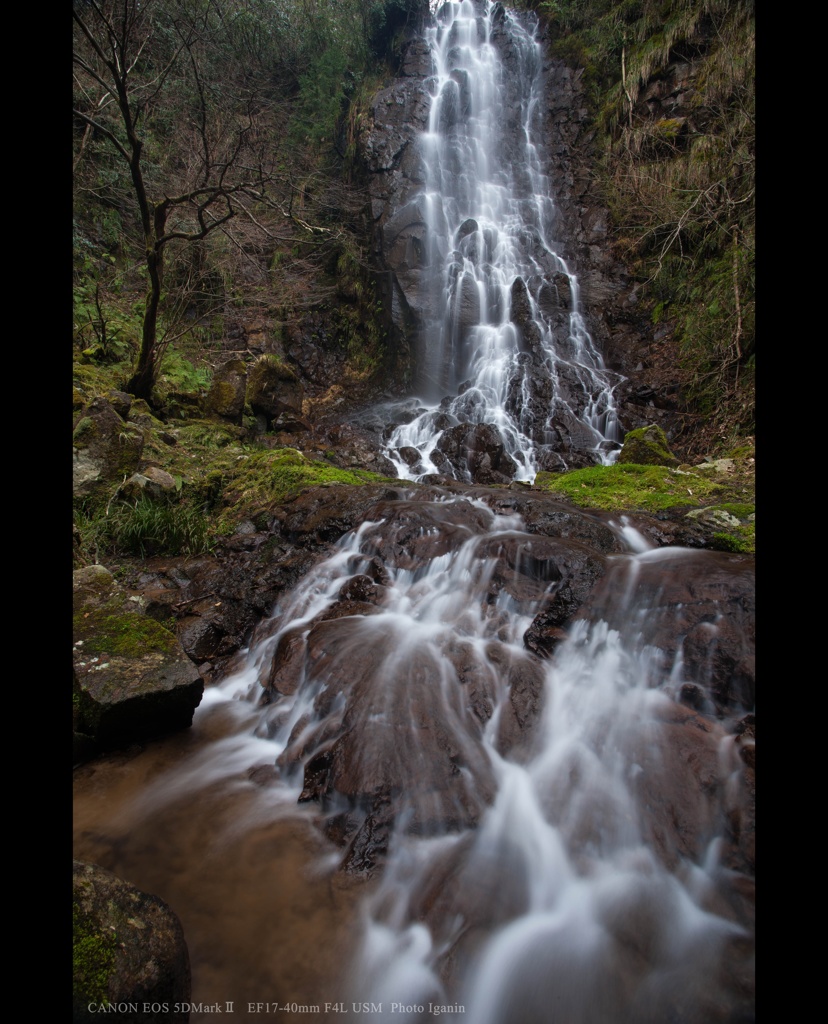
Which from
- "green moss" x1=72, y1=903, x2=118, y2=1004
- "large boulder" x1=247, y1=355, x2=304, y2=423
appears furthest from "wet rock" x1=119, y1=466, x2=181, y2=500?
"green moss" x1=72, y1=903, x2=118, y2=1004

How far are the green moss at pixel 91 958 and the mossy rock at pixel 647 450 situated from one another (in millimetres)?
7647

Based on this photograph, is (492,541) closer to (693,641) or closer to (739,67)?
(693,641)

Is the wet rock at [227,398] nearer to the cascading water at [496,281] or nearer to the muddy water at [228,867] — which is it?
the cascading water at [496,281]

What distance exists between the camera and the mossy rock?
768 centimetres

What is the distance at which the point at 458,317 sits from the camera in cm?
1276

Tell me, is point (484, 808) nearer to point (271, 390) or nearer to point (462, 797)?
→ point (462, 797)

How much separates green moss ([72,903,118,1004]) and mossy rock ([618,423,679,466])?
25.1ft

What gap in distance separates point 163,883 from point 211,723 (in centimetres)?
128

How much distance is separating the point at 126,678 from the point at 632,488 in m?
6.06

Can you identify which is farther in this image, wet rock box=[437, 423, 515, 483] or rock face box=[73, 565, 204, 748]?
wet rock box=[437, 423, 515, 483]

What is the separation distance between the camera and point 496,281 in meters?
13.0

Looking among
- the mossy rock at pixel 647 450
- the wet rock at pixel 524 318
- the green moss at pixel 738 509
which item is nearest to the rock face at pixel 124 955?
the green moss at pixel 738 509

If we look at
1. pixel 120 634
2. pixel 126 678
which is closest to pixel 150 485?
pixel 120 634

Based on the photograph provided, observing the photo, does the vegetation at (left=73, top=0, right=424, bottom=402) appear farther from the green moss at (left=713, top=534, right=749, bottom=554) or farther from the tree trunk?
the green moss at (left=713, top=534, right=749, bottom=554)
